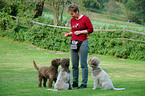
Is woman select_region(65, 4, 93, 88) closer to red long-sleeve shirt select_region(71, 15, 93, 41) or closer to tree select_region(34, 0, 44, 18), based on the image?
red long-sleeve shirt select_region(71, 15, 93, 41)

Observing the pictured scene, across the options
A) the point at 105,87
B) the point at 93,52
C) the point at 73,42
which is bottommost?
the point at 93,52

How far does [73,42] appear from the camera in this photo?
270 inches

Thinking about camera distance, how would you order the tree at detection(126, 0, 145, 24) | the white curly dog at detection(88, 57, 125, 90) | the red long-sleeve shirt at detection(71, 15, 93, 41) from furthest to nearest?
1. the tree at detection(126, 0, 145, 24)
2. the red long-sleeve shirt at detection(71, 15, 93, 41)
3. the white curly dog at detection(88, 57, 125, 90)

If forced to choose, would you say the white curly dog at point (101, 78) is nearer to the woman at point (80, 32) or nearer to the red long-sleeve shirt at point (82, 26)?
the woman at point (80, 32)

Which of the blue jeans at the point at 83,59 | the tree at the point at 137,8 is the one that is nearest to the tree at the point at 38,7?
the blue jeans at the point at 83,59

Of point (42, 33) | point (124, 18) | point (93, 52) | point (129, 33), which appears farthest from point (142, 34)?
point (124, 18)

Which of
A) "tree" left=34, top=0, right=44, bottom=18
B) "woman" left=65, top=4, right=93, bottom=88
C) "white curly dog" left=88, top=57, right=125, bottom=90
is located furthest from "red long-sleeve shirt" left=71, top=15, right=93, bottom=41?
"tree" left=34, top=0, right=44, bottom=18

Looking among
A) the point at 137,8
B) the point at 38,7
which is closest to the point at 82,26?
the point at 38,7

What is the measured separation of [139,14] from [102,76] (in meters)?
47.1

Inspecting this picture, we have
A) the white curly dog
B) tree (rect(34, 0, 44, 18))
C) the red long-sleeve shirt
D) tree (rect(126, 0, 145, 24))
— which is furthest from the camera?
tree (rect(126, 0, 145, 24))

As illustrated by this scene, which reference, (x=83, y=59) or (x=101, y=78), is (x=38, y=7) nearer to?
(x=83, y=59)

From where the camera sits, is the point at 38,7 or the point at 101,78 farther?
the point at 38,7

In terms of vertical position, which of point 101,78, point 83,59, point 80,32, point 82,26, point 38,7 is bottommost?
point 101,78

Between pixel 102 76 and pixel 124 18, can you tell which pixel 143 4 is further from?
pixel 102 76
